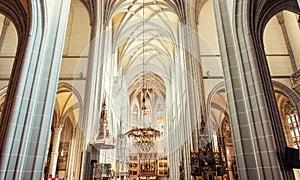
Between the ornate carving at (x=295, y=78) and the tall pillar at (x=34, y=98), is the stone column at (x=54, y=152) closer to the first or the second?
the tall pillar at (x=34, y=98)

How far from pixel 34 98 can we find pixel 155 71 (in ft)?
62.5

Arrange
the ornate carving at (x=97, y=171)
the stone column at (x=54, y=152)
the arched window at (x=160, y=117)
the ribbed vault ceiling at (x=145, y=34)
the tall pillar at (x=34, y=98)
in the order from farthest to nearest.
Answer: the arched window at (x=160, y=117)
the ribbed vault ceiling at (x=145, y=34)
the stone column at (x=54, y=152)
the ornate carving at (x=97, y=171)
the tall pillar at (x=34, y=98)

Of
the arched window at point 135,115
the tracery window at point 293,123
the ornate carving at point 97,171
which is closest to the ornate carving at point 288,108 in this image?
the tracery window at point 293,123

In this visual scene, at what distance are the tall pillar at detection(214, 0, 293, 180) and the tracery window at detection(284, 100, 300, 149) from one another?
7.75 m

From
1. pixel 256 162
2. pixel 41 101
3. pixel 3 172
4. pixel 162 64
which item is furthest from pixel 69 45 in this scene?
pixel 162 64

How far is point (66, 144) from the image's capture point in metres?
17.7

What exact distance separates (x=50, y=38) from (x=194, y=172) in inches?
281

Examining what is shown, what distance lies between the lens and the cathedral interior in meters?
4.56

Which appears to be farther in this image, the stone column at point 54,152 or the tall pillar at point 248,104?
the stone column at point 54,152

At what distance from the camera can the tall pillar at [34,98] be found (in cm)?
431

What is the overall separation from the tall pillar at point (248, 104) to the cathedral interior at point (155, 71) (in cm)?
2

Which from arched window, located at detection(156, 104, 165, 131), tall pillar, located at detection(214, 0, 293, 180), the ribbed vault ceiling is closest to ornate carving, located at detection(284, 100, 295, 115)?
tall pillar, located at detection(214, 0, 293, 180)

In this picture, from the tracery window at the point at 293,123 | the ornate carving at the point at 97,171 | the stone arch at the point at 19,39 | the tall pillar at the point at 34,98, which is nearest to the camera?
the tall pillar at the point at 34,98

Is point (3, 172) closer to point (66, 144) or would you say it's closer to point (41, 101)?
point (41, 101)
